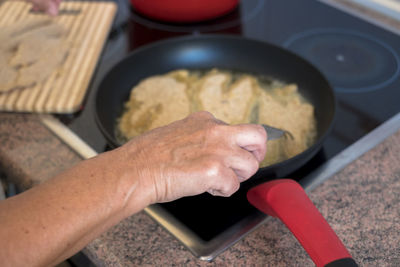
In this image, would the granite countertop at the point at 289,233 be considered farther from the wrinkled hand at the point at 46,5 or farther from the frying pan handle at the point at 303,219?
the wrinkled hand at the point at 46,5

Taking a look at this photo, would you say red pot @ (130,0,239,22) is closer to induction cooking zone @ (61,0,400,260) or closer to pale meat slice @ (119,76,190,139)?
induction cooking zone @ (61,0,400,260)

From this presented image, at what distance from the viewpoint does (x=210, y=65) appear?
1040 millimetres

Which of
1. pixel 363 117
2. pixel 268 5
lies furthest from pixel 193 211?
pixel 268 5

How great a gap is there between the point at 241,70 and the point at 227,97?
14 cm

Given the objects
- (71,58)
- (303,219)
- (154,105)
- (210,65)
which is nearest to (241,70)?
(210,65)

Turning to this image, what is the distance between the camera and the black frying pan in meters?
0.88

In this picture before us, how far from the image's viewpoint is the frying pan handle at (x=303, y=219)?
0.51m

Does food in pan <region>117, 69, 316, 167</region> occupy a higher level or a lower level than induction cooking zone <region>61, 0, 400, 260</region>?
higher

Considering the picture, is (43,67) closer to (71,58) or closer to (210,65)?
(71,58)

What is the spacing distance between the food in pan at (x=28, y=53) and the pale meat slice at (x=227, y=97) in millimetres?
391

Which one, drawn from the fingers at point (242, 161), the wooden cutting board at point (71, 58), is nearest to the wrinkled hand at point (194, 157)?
the fingers at point (242, 161)

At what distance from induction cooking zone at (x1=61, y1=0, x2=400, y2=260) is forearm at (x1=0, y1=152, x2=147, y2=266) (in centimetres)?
18

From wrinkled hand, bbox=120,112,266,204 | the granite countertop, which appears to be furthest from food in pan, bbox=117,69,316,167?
wrinkled hand, bbox=120,112,266,204

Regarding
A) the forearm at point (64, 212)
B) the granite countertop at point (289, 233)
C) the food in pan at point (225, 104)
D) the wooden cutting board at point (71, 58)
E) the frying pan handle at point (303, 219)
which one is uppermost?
the forearm at point (64, 212)
